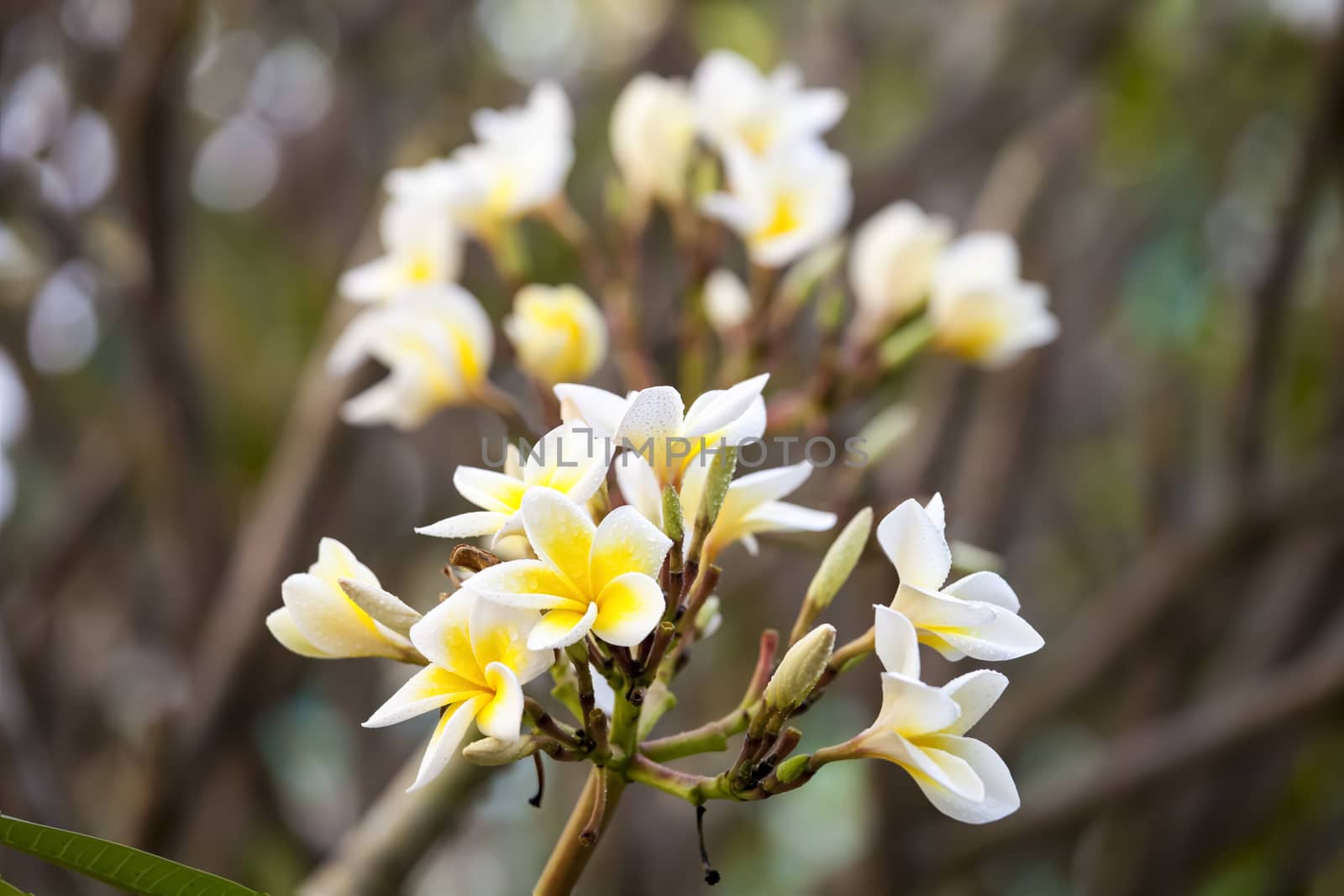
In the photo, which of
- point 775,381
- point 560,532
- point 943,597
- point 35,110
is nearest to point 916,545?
point 943,597

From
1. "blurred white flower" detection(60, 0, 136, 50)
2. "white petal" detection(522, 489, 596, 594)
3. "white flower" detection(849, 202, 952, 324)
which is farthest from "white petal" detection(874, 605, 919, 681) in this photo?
"blurred white flower" detection(60, 0, 136, 50)

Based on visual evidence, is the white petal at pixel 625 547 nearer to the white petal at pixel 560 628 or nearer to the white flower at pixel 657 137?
the white petal at pixel 560 628

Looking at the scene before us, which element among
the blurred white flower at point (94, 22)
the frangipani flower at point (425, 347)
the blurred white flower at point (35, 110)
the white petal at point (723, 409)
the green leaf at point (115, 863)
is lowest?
the green leaf at point (115, 863)

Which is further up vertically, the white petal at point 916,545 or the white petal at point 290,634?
the white petal at point 916,545

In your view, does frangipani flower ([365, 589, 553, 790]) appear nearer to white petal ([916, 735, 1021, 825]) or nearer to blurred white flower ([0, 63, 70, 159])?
white petal ([916, 735, 1021, 825])

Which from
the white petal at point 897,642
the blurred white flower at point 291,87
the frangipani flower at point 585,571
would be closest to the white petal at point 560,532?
the frangipani flower at point 585,571

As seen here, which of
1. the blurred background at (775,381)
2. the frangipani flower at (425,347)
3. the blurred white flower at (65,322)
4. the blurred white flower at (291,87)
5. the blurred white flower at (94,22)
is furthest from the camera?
the blurred white flower at (291,87)
